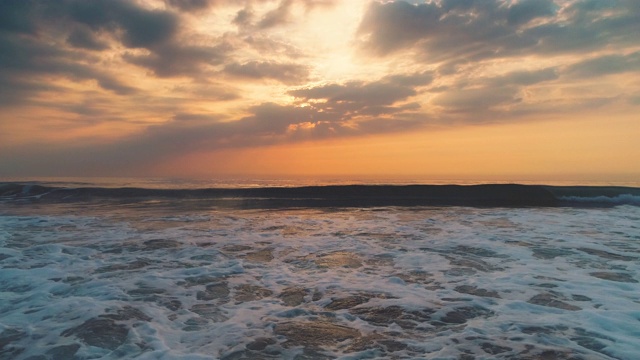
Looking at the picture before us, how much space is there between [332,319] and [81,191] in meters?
24.8

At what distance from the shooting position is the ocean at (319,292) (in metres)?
3.49

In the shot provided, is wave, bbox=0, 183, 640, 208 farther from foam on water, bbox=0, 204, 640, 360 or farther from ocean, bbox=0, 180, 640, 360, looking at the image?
foam on water, bbox=0, 204, 640, 360

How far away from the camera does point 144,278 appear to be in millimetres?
5660

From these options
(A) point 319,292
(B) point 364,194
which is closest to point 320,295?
(A) point 319,292

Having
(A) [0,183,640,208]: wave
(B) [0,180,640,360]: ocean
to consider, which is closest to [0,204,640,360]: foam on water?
(B) [0,180,640,360]: ocean

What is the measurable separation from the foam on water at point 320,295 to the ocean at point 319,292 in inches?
0.9

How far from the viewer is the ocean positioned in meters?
3.49

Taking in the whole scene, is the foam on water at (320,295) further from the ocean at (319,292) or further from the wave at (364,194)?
the wave at (364,194)

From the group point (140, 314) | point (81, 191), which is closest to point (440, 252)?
point (140, 314)

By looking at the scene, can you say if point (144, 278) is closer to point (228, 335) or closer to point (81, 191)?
point (228, 335)

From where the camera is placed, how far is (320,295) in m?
4.92

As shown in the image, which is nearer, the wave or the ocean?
the ocean

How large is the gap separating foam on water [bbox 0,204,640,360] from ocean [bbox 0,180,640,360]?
0.08ft

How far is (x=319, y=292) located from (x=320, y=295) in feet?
0.37
